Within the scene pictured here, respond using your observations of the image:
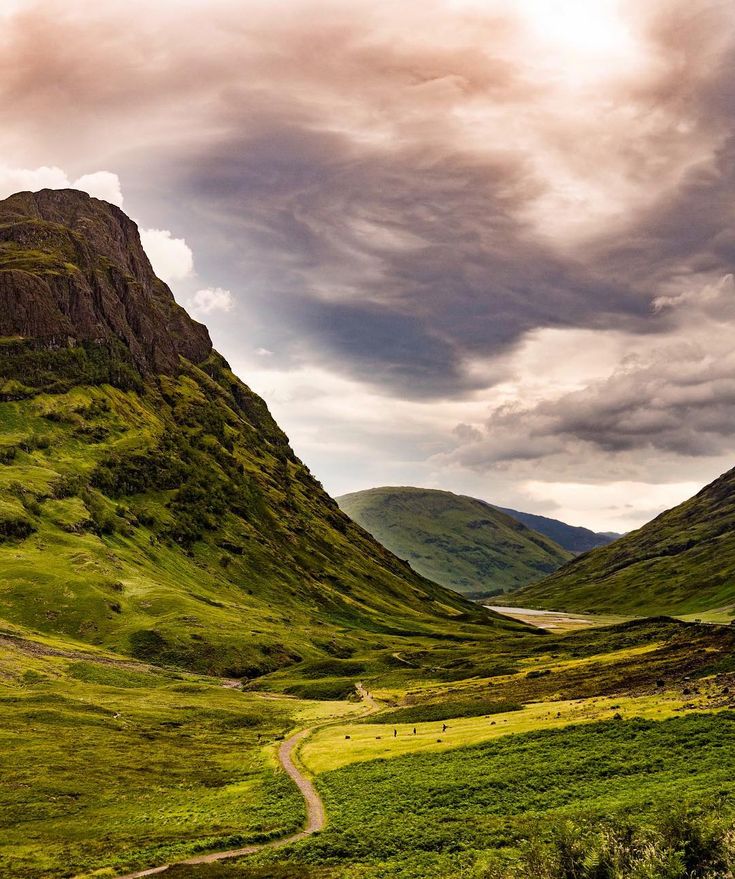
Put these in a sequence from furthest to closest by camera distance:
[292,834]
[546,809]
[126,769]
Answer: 1. [126,769]
2. [292,834]
3. [546,809]

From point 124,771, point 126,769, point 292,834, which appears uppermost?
point 292,834

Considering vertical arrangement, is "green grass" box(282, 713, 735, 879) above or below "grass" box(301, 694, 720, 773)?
above

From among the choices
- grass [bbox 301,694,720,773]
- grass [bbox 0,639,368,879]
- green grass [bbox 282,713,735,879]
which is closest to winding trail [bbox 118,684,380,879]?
grass [bbox 0,639,368,879]

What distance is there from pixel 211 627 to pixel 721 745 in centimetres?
15876

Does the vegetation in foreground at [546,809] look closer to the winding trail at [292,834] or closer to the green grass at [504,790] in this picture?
the green grass at [504,790]

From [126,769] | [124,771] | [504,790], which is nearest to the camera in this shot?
[504,790]

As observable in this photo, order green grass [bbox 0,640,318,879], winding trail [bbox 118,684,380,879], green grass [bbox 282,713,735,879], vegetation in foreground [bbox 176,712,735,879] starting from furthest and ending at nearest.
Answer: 1. green grass [bbox 0,640,318,879]
2. winding trail [bbox 118,684,380,879]
3. green grass [bbox 282,713,735,879]
4. vegetation in foreground [bbox 176,712,735,879]

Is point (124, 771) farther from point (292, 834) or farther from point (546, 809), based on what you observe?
point (546, 809)


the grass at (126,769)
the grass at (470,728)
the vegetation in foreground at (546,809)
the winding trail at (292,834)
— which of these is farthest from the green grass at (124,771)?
the grass at (470,728)

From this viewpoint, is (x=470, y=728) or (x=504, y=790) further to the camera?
(x=470, y=728)

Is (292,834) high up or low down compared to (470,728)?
up

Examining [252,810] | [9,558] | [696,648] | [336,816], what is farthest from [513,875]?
[9,558]

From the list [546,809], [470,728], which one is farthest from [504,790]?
[470,728]

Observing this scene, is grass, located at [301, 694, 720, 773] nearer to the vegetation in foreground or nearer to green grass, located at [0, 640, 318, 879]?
the vegetation in foreground
